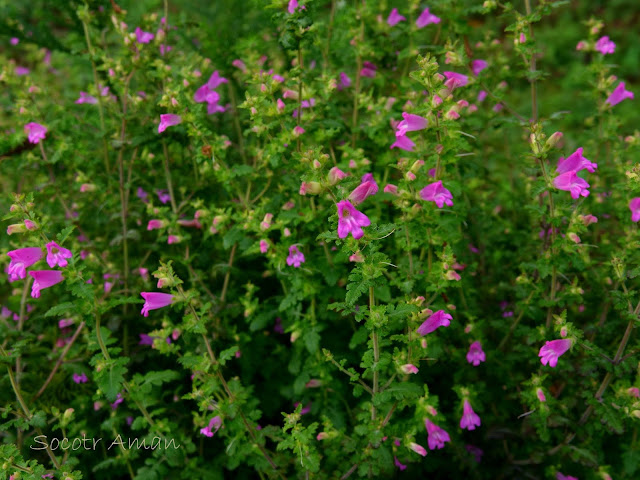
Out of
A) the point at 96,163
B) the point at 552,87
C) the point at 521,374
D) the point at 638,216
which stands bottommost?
the point at 552,87

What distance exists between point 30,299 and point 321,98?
6.41 feet

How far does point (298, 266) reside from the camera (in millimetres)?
2508

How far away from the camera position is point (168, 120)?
8.44 feet

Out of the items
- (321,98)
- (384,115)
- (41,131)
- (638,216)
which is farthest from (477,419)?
(41,131)

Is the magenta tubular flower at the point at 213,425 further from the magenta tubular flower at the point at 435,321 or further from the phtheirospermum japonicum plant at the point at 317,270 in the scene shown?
the magenta tubular flower at the point at 435,321

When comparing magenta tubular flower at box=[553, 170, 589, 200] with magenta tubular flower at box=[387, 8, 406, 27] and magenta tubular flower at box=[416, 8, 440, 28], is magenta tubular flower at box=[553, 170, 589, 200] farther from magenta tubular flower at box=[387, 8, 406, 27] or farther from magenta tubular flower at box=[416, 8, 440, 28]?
magenta tubular flower at box=[387, 8, 406, 27]

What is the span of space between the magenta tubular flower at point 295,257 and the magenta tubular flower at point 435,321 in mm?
642

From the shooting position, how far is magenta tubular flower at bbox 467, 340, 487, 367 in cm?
263

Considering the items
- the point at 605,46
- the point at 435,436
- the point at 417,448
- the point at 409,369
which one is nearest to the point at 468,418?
the point at 435,436

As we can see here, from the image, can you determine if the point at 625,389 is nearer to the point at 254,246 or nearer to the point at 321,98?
the point at 254,246

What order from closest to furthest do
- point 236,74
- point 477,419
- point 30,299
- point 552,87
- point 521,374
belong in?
point 477,419
point 521,374
point 30,299
point 236,74
point 552,87

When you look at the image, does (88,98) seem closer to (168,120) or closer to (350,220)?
(168,120)

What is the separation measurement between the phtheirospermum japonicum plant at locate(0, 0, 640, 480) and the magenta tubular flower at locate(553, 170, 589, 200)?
0.01m

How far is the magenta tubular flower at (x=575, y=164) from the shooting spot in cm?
223
